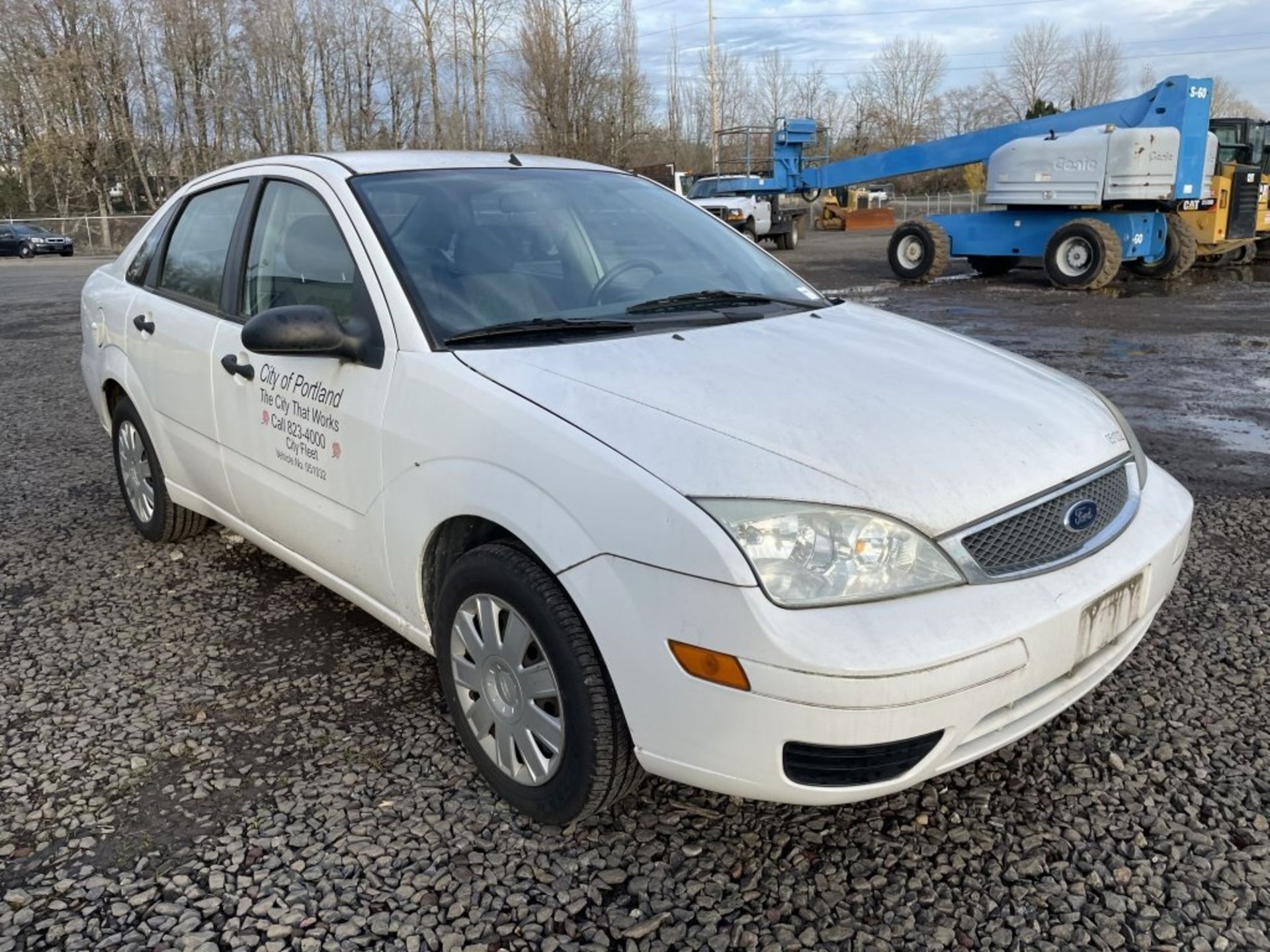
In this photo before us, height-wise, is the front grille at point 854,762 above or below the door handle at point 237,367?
below

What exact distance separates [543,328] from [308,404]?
0.82 meters

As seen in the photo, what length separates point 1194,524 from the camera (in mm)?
4668

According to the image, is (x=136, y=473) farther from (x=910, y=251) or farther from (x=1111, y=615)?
(x=910, y=251)

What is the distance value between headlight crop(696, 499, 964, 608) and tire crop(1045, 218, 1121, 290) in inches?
551

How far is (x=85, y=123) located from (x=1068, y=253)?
46495 millimetres

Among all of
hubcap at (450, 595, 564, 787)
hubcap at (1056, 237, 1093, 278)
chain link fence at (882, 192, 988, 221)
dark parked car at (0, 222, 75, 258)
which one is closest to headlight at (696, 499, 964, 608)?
hubcap at (450, 595, 564, 787)

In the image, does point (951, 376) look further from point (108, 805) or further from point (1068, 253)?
point (1068, 253)

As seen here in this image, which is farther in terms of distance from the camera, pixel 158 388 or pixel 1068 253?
pixel 1068 253

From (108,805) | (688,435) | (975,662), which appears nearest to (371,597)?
(108,805)

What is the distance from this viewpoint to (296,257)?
3.45 metres

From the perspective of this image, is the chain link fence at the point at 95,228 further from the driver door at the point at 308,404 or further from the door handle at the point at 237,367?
the door handle at the point at 237,367

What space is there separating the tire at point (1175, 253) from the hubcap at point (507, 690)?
15.9m

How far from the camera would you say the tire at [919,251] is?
54.2 feet

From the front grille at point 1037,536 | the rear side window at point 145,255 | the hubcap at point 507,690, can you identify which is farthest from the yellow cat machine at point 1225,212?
the hubcap at point 507,690
